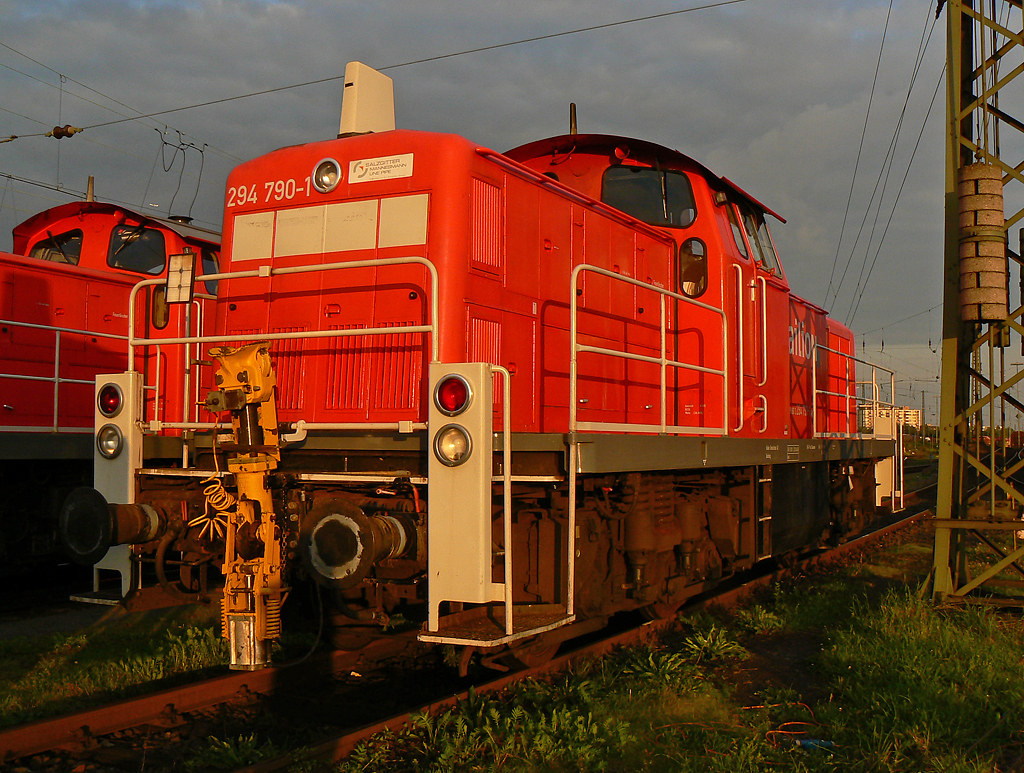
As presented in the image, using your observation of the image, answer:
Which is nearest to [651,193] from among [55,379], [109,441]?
[109,441]

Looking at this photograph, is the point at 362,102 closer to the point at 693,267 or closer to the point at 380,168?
the point at 380,168

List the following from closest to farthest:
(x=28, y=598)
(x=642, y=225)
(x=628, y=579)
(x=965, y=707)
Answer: (x=965, y=707)
(x=628, y=579)
(x=642, y=225)
(x=28, y=598)

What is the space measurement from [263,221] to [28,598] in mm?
4552

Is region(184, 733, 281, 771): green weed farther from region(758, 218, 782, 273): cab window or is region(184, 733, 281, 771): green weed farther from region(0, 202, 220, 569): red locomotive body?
region(758, 218, 782, 273): cab window

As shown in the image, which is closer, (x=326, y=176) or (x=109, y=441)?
(x=109, y=441)

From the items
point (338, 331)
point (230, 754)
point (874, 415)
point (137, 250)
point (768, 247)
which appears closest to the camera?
point (230, 754)

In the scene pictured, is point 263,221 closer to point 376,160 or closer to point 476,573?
point 376,160

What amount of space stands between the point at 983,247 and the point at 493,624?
177 inches

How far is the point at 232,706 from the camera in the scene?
4.59 m

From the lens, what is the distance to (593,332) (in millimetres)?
6203

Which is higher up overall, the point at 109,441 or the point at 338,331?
the point at 338,331

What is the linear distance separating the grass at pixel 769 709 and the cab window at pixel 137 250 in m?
6.89

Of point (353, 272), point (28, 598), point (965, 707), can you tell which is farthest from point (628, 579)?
point (28, 598)

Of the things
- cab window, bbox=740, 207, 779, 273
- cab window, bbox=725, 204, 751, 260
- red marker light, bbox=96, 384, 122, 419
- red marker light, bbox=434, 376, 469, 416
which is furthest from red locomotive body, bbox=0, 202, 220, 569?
cab window, bbox=740, 207, 779, 273
